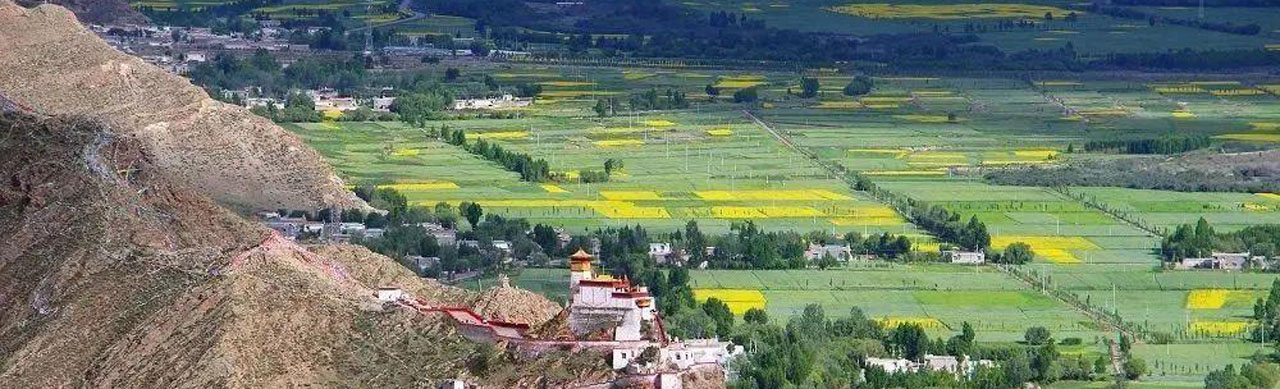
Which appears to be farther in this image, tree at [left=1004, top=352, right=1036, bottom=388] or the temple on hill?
tree at [left=1004, top=352, right=1036, bottom=388]

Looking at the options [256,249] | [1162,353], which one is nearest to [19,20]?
[1162,353]

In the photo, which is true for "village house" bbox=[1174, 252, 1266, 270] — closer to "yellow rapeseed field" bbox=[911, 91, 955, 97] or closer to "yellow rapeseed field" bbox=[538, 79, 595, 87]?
"yellow rapeseed field" bbox=[911, 91, 955, 97]

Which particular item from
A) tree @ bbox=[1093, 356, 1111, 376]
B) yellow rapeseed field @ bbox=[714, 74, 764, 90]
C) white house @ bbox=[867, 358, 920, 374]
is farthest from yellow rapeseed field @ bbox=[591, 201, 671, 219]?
yellow rapeseed field @ bbox=[714, 74, 764, 90]

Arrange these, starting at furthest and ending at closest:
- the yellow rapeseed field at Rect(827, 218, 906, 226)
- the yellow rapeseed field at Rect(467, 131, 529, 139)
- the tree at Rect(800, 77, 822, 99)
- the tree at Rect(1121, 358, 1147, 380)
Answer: the tree at Rect(800, 77, 822, 99) → the yellow rapeseed field at Rect(467, 131, 529, 139) → the yellow rapeseed field at Rect(827, 218, 906, 226) → the tree at Rect(1121, 358, 1147, 380)

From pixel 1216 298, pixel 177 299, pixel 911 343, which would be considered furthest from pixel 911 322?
pixel 177 299

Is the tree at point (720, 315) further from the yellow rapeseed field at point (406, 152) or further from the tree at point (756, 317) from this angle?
the yellow rapeseed field at point (406, 152)

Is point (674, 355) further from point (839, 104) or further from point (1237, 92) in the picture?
point (1237, 92)

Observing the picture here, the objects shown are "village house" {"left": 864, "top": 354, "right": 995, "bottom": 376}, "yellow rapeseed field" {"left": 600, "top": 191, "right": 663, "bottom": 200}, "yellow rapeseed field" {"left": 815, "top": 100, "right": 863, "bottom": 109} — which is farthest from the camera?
"yellow rapeseed field" {"left": 815, "top": 100, "right": 863, "bottom": 109}
